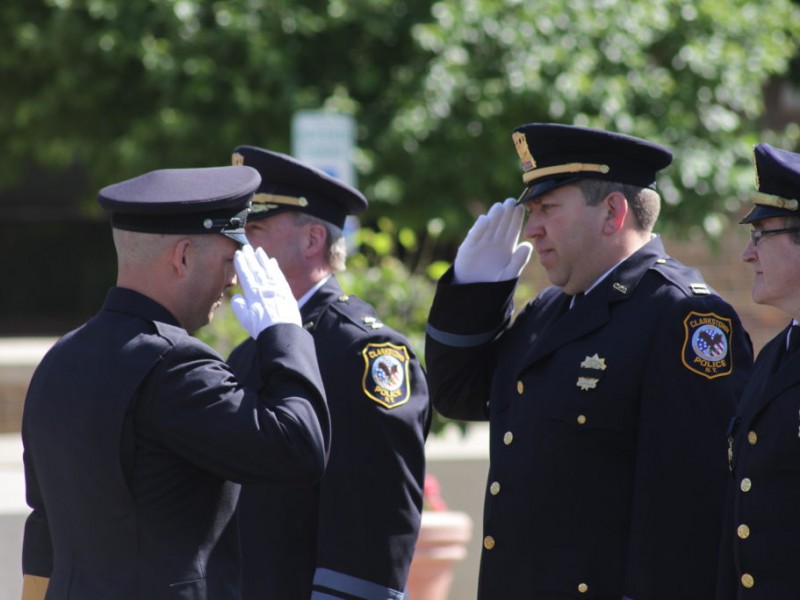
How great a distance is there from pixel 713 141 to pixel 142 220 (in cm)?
798

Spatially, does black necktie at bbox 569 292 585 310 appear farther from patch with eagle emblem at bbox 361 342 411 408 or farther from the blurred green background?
the blurred green background

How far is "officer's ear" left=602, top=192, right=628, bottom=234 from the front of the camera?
3354mm

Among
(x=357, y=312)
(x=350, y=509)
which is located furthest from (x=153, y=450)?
(x=357, y=312)

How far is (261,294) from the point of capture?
2.93 meters

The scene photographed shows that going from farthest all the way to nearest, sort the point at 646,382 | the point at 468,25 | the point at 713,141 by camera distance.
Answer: the point at 713,141 < the point at 468,25 < the point at 646,382

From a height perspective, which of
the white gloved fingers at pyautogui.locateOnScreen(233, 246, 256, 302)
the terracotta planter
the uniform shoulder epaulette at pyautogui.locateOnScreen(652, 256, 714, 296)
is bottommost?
the terracotta planter

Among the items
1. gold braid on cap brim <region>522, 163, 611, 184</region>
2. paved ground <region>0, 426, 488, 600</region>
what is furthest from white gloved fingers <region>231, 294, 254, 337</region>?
paved ground <region>0, 426, 488, 600</region>

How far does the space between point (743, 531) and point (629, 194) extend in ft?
3.15

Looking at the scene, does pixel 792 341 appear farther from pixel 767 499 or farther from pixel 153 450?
pixel 153 450

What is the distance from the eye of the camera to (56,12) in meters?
9.50

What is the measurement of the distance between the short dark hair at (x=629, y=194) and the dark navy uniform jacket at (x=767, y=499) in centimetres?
64

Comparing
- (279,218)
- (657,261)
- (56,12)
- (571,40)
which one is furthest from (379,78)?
(657,261)

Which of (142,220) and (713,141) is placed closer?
(142,220)

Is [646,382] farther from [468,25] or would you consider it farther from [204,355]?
[468,25]
